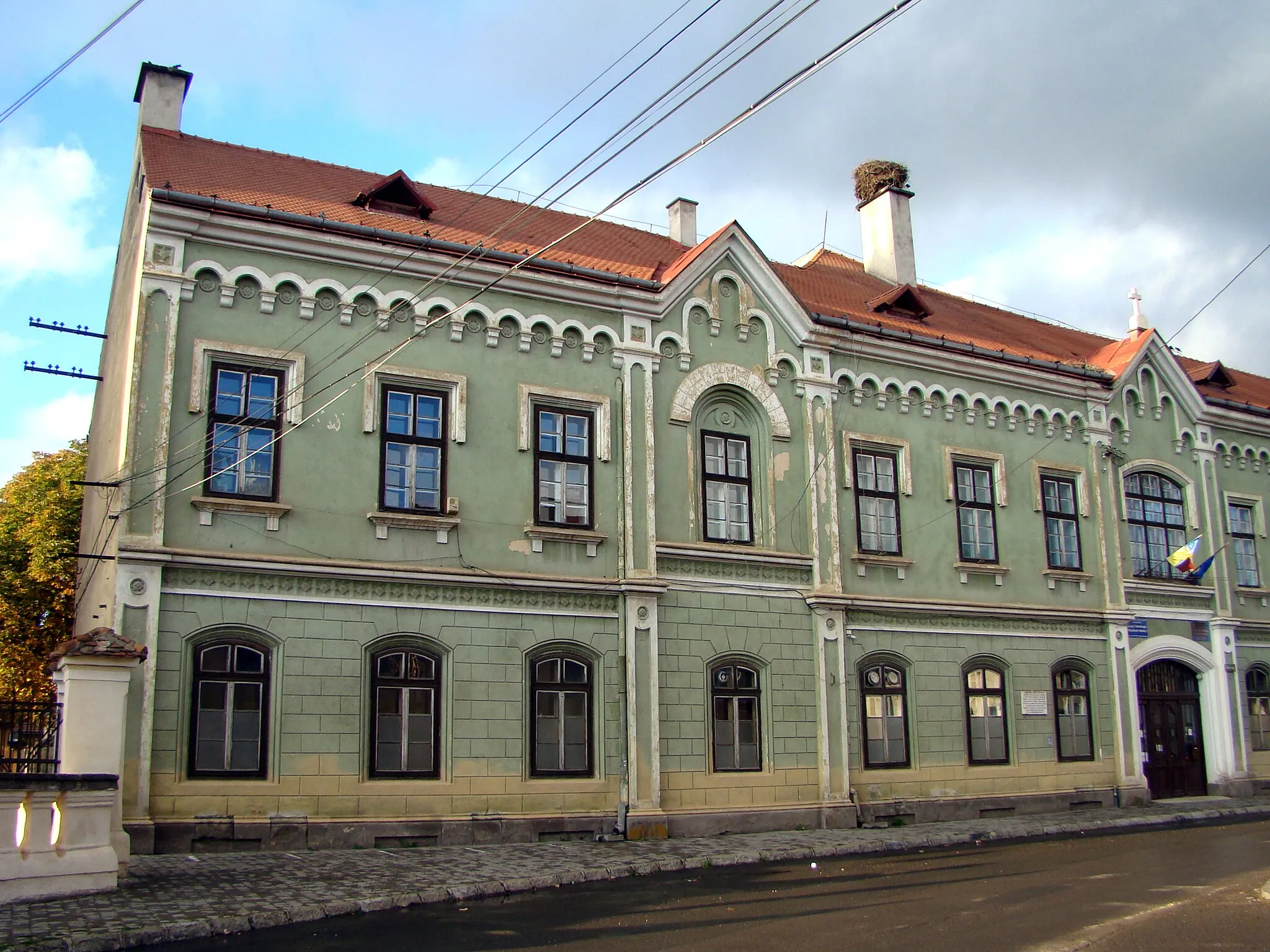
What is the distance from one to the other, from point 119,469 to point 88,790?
5.18 metres

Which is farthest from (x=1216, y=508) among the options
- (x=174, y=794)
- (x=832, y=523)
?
(x=174, y=794)

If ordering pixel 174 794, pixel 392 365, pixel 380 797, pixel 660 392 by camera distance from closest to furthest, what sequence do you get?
pixel 174 794 → pixel 380 797 → pixel 392 365 → pixel 660 392

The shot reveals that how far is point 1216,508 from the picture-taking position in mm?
25812

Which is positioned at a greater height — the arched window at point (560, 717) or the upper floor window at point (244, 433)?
the upper floor window at point (244, 433)

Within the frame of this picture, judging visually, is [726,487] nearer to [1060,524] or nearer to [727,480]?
[727,480]

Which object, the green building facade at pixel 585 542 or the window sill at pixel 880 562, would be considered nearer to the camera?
the green building facade at pixel 585 542

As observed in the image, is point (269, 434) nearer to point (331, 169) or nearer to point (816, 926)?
point (331, 169)

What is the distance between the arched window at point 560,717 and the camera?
665 inches

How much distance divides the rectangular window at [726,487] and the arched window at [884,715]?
3.52 metres

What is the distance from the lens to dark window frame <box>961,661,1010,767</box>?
20938 mm

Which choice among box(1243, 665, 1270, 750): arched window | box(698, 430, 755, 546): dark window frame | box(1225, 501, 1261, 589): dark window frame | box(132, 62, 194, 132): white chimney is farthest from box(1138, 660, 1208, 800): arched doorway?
box(132, 62, 194, 132): white chimney

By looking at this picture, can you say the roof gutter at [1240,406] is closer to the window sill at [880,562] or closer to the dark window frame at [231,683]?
the window sill at [880,562]

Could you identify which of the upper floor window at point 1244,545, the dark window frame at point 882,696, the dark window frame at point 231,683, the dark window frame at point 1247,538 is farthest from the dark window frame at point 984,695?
the dark window frame at point 231,683

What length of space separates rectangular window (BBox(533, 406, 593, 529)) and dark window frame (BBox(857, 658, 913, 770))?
594 centimetres
